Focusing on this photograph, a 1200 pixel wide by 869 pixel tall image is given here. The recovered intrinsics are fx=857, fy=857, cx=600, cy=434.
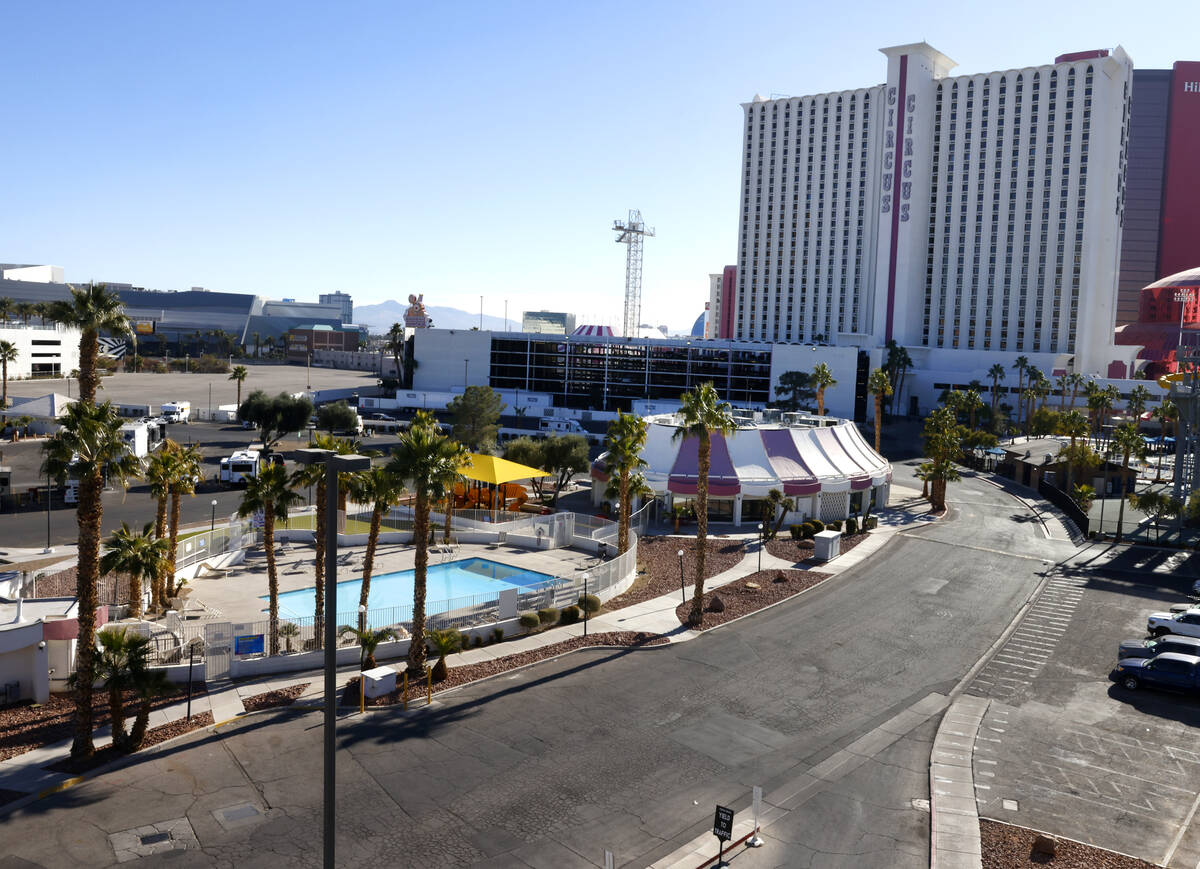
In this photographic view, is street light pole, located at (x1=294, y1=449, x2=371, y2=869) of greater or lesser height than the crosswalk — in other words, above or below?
above

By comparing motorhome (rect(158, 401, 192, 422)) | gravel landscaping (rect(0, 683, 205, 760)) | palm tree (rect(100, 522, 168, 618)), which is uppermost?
motorhome (rect(158, 401, 192, 422))

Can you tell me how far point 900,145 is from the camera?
15250 cm

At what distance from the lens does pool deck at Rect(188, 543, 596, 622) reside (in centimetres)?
3466

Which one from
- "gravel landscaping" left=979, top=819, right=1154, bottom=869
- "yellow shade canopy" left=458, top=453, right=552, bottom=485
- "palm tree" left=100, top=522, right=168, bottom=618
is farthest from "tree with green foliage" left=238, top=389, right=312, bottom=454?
→ "gravel landscaping" left=979, top=819, right=1154, bottom=869

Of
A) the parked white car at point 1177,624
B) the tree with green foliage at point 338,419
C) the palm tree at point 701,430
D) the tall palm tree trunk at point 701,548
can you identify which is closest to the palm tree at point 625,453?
the palm tree at point 701,430

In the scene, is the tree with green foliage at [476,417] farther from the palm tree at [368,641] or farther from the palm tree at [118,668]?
the palm tree at [118,668]

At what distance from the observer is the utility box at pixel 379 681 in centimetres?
2528

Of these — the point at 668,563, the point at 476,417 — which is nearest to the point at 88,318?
the point at 668,563

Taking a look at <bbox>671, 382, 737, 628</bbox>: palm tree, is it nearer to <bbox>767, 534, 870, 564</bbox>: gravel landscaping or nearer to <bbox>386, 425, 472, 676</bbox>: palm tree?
<bbox>386, 425, 472, 676</bbox>: palm tree

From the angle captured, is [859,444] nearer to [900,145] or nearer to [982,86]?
[900,145]

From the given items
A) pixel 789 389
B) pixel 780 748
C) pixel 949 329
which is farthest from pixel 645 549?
pixel 949 329

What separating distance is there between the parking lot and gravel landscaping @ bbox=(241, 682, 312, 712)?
61.9 ft

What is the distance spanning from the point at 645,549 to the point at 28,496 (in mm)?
38619

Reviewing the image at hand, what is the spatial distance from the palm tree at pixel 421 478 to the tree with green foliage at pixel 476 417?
137ft
